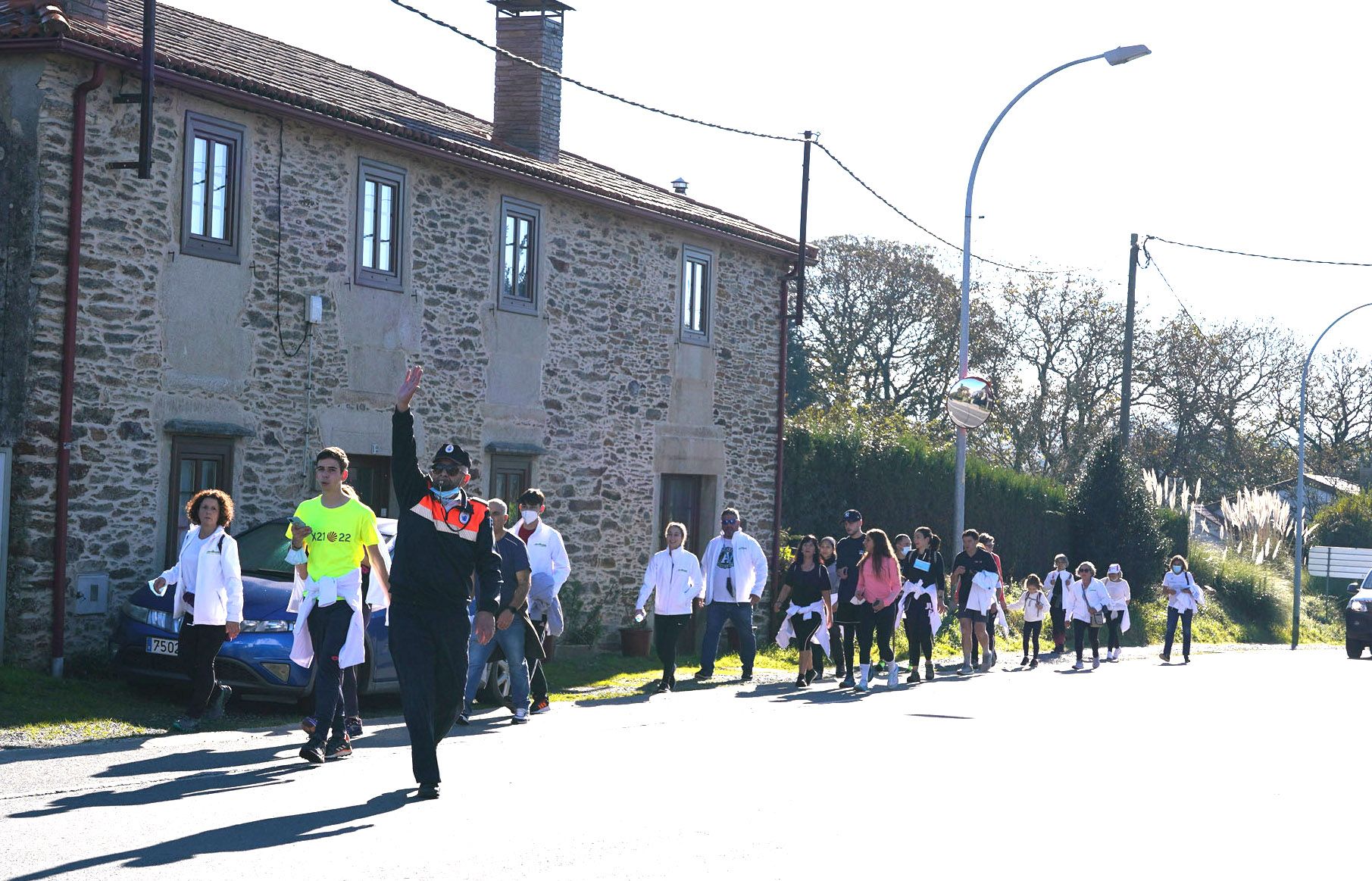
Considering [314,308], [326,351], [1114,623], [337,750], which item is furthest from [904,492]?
[337,750]

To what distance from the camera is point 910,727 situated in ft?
43.7

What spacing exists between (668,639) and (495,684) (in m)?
2.79

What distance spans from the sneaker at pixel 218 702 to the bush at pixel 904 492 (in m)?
13.6

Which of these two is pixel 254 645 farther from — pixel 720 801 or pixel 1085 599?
pixel 1085 599

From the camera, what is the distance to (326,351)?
1691 cm

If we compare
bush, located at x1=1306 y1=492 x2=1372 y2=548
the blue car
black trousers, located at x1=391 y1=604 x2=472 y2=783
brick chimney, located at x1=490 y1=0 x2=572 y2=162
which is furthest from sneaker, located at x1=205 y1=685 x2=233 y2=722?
bush, located at x1=1306 y1=492 x2=1372 y2=548

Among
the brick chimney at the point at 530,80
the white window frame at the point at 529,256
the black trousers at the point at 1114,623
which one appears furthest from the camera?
the black trousers at the point at 1114,623

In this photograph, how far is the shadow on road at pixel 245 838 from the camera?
6871mm

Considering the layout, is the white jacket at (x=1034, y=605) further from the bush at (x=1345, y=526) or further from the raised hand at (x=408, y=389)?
the bush at (x=1345, y=526)

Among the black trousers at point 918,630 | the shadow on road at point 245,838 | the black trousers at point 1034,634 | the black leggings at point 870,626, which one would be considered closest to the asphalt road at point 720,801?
the shadow on road at point 245,838

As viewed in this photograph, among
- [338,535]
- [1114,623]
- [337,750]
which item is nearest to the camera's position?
[338,535]

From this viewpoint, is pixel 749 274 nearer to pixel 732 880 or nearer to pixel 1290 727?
pixel 1290 727

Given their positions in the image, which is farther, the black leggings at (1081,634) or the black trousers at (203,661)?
the black leggings at (1081,634)

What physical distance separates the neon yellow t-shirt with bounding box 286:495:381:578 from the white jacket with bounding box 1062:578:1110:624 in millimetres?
16076
